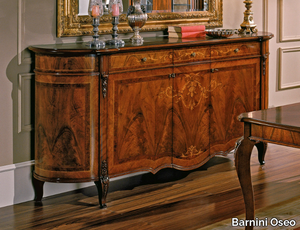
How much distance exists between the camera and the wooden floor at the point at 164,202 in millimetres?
3111

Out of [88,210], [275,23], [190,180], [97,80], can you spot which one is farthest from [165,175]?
[275,23]

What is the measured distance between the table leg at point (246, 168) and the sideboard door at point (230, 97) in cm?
130

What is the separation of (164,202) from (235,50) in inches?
57.1

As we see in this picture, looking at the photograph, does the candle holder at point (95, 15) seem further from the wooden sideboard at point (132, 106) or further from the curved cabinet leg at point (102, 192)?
the curved cabinet leg at point (102, 192)

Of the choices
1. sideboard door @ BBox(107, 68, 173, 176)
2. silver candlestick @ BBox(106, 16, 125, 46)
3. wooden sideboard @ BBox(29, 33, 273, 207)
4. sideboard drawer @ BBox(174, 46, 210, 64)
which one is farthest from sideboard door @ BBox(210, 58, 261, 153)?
silver candlestick @ BBox(106, 16, 125, 46)

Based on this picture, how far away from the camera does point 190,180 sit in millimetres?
3971

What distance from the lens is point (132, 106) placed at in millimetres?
3459

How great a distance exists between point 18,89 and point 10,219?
0.93 metres

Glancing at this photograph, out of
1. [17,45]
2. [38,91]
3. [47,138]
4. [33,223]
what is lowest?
[33,223]

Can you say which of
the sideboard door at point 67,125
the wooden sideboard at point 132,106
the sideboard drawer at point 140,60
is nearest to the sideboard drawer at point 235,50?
the wooden sideboard at point 132,106

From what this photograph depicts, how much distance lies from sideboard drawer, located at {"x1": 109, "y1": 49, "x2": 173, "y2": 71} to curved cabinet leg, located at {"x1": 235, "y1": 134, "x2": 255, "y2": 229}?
1127 mm

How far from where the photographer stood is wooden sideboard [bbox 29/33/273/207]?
3.25 m

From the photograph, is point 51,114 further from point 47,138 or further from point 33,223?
point 33,223

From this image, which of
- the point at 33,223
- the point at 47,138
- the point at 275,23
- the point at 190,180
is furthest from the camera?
the point at 275,23
